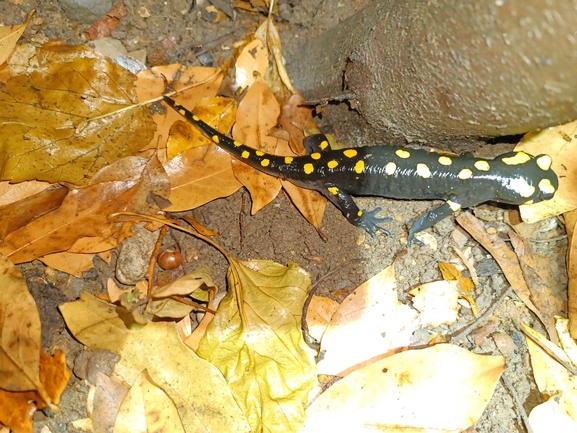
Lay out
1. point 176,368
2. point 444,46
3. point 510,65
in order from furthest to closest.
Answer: point 176,368 < point 444,46 < point 510,65

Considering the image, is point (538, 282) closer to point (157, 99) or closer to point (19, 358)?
point (157, 99)

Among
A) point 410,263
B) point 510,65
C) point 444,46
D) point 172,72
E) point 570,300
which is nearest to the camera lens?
point 510,65


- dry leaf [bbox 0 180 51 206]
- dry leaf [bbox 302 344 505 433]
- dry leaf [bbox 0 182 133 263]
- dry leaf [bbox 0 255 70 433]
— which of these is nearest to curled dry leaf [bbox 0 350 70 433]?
dry leaf [bbox 0 255 70 433]

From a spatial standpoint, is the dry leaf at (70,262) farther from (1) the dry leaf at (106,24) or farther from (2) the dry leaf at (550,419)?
(2) the dry leaf at (550,419)

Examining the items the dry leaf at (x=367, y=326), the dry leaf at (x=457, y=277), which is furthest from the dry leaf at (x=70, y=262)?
the dry leaf at (x=457, y=277)

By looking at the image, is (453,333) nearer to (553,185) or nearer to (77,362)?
(553,185)

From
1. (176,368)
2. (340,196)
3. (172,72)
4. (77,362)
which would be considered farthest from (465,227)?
(77,362)
